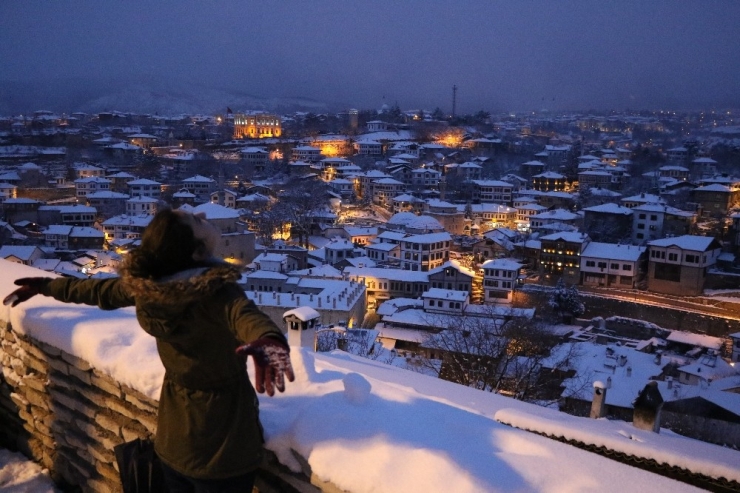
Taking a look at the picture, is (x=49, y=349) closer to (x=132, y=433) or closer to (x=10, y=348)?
(x=10, y=348)

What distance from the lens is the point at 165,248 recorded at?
1.34 m

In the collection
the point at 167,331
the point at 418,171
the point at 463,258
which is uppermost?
the point at 167,331

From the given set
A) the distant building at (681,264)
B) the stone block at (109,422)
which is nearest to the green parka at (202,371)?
the stone block at (109,422)

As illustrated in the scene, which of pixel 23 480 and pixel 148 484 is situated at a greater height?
pixel 148 484

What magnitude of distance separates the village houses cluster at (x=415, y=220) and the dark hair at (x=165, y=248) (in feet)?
24.4

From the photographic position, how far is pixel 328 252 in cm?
2441

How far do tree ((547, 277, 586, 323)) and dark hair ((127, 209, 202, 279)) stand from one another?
18710 mm

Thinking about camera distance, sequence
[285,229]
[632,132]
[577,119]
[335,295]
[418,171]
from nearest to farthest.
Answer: [335,295] < [285,229] < [418,171] < [632,132] < [577,119]

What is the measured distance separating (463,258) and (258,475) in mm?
24210

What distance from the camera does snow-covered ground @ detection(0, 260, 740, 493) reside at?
1381mm

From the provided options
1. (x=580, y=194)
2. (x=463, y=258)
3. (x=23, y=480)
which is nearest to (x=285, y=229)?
(x=463, y=258)

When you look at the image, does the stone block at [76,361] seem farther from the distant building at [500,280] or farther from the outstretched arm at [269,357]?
the distant building at [500,280]

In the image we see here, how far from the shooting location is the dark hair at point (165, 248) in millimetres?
1341

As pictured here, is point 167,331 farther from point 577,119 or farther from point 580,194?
point 577,119
